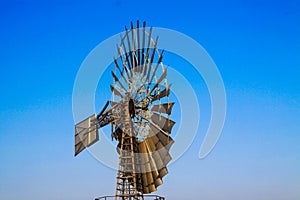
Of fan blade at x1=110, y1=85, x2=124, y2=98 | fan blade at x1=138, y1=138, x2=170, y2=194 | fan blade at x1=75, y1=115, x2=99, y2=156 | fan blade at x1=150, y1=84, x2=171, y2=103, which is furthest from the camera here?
fan blade at x1=110, y1=85, x2=124, y2=98

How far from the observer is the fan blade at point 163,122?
21.9 m

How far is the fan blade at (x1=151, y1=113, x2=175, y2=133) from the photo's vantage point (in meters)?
21.9

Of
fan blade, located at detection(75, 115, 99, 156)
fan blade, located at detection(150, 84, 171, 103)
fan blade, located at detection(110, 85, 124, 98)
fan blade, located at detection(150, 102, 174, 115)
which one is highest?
fan blade, located at detection(110, 85, 124, 98)

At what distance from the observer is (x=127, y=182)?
851 inches

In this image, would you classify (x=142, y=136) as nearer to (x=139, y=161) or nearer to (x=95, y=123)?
(x=139, y=161)

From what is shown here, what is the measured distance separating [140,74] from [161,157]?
5.19m

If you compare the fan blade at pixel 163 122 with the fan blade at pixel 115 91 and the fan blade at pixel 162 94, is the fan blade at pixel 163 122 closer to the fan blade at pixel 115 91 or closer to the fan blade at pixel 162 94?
the fan blade at pixel 162 94

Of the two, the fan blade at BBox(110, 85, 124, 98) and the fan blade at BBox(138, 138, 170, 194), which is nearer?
the fan blade at BBox(138, 138, 170, 194)

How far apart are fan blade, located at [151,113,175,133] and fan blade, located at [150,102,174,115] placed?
1.04 ft

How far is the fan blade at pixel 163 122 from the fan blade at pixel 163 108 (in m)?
0.32

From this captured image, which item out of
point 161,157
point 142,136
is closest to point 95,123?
point 142,136

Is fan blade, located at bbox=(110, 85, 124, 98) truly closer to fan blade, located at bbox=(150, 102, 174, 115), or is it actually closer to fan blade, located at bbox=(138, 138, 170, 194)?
fan blade, located at bbox=(150, 102, 174, 115)

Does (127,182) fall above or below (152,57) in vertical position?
below

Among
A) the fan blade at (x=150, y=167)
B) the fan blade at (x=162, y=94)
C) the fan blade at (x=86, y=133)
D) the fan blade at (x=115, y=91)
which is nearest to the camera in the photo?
the fan blade at (x=162, y=94)
